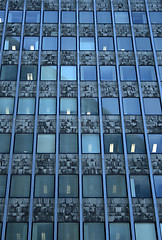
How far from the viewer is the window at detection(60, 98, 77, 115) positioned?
30.6m

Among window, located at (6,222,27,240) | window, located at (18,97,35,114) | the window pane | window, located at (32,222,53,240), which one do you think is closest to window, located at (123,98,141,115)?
the window pane

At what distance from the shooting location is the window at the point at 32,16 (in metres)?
35.9

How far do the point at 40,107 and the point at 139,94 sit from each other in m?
9.90

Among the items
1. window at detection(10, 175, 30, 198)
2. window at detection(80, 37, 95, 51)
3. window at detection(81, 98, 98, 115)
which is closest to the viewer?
window at detection(10, 175, 30, 198)

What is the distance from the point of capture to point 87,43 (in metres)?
34.4

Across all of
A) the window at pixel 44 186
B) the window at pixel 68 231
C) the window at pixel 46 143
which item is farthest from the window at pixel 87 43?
the window at pixel 68 231

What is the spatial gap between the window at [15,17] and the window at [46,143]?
1470cm

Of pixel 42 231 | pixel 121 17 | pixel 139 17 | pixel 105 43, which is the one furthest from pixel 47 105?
pixel 139 17

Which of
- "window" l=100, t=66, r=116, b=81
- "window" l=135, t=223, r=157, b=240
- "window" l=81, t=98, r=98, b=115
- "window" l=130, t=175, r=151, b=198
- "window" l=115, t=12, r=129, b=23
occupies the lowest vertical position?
"window" l=135, t=223, r=157, b=240

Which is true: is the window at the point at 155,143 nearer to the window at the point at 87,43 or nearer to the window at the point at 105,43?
the window at the point at 105,43

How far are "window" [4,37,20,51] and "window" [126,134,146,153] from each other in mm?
15499

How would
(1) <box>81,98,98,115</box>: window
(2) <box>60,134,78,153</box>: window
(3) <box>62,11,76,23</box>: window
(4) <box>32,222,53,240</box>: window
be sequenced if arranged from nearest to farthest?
(4) <box>32,222,53,240</box>: window < (2) <box>60,134,78,153</box>: window < (1) <box>81,98,98,115</box>: window < (3) <box>62,11,76,23</box>: window

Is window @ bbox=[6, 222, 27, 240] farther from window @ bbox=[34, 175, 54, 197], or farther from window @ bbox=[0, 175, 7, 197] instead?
window @ bbox=[34, 175, 54, 197]

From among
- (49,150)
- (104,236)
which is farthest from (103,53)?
(104,236)
